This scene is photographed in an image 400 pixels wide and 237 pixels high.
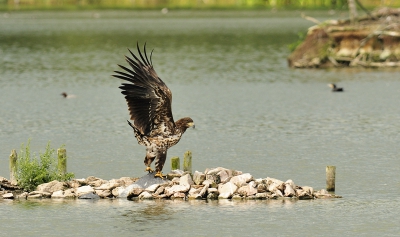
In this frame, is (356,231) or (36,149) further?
(36,149)

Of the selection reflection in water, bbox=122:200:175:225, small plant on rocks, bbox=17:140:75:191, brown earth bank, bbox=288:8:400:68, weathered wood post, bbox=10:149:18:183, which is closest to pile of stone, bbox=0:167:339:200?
small plant on rocks, bbox=17:140:75:191

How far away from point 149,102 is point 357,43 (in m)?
41.2

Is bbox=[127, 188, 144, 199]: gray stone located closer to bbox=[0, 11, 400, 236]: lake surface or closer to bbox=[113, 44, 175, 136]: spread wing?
bbox=[0, 11, 400, 236]: lake surface

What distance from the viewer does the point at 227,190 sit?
89.2 feet

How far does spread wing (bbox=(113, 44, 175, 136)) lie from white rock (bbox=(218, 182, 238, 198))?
224cm

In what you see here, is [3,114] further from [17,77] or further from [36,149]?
[17,77]

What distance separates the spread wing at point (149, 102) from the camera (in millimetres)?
26469

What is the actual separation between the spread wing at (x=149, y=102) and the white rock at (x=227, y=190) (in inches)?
88.1

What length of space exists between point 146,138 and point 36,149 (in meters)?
11.3

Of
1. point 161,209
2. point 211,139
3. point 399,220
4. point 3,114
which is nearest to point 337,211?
point 399,220

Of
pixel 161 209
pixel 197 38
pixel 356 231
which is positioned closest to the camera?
pixel 356 231

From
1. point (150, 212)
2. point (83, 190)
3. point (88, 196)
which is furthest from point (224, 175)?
point (83, 190)

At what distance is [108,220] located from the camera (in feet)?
83.2

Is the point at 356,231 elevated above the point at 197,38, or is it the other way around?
the point at 197,38
